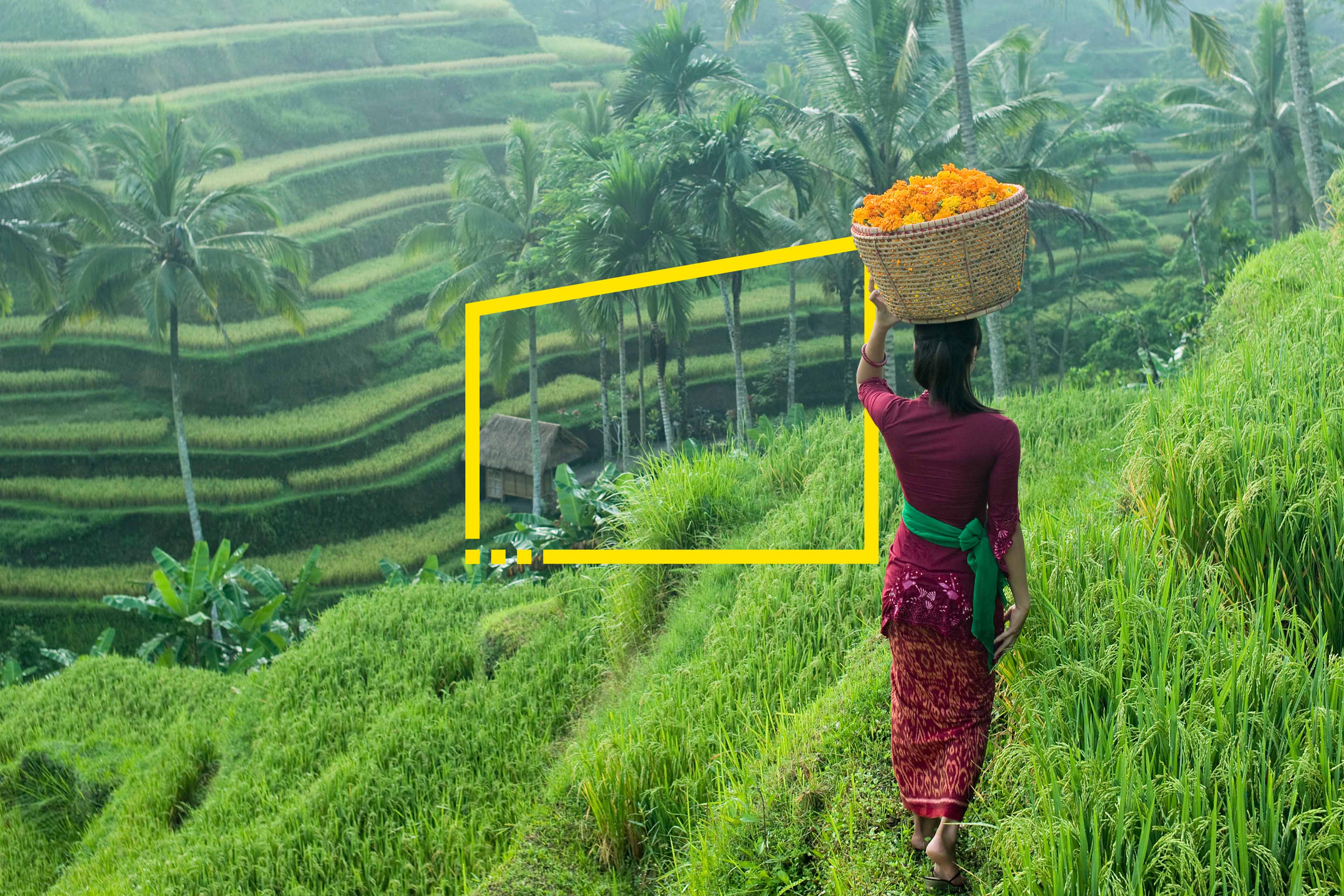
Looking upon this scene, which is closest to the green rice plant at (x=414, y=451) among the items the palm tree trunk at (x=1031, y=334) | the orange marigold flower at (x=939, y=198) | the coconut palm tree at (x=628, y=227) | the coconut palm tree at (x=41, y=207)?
the coconut palm tree at (x=628, y=227)

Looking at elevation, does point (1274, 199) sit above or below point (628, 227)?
below

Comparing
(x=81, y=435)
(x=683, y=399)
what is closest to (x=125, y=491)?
(x=81, y=435)

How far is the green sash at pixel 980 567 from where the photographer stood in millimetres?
1918

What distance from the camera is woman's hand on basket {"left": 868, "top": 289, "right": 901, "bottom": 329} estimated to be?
6.72 feet

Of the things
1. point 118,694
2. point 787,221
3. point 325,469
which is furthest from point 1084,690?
point 325,469

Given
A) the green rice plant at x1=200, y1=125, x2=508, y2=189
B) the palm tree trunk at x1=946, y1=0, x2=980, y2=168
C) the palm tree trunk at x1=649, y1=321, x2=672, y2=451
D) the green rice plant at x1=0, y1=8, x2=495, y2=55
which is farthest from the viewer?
the green rice plant at x1=0, y1=8, x2=495, y2=55

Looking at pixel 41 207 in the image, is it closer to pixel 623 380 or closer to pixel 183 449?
pixel 183 449

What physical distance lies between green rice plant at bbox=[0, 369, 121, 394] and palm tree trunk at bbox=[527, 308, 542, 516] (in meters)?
6.60

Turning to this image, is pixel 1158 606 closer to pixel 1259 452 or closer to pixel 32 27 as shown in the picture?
pixel 1259 452

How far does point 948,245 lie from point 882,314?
23cm

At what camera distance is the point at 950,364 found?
1.88m

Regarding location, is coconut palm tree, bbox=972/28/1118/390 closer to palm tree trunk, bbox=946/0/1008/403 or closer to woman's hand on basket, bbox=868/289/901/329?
palm tree trunk, bbox=946/0/1008/403

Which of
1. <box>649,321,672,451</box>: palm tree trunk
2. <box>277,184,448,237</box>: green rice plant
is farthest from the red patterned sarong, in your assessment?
<box>277,184,448,237</box>: green rice plant

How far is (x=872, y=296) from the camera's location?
210 centimetres
